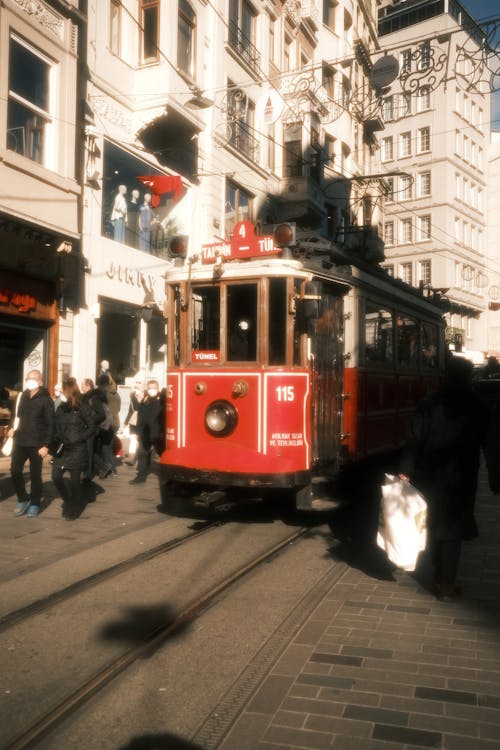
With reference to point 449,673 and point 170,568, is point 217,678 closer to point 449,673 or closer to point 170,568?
point 449,673

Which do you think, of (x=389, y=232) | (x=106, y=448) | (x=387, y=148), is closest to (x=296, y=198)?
(x=106, y=448)

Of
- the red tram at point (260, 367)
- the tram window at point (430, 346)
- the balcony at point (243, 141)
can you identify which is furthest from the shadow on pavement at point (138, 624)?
the balcony at point (243, 141)

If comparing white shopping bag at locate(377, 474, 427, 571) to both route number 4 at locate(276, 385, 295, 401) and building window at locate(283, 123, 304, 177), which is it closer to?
route number 4 at locate(276, 385, 295, 401)

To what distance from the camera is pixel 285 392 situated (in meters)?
8.12

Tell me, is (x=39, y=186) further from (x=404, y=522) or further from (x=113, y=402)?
(x=404, y=522)

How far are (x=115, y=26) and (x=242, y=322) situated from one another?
1196 cm

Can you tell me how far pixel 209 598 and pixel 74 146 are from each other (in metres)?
11.7

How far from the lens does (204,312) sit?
868 cm

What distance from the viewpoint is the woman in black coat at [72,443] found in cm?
904

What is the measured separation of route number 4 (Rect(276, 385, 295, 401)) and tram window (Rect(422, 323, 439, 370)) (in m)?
5.99

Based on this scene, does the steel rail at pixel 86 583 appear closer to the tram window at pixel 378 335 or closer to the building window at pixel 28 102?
the tram window at pixel 378 335

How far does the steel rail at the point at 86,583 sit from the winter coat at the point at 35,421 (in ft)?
7.62

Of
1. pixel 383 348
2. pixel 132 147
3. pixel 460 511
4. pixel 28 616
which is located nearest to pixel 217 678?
pixel 28 616

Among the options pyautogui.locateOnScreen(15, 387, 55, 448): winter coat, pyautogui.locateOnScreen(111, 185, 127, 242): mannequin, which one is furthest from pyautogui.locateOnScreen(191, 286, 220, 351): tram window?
pyautogui.locateOnScreen(111, 185, 127, 242): mannequin
